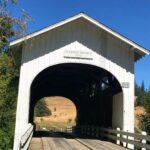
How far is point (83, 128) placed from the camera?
1529 inches

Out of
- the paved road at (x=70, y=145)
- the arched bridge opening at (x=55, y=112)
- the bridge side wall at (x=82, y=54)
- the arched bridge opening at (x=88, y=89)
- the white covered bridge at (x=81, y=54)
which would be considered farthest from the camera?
the arched bridge opening at (x=55, y=112)

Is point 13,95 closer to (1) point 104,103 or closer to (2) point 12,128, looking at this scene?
(2) point 12,128

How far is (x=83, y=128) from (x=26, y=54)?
16.4 meters

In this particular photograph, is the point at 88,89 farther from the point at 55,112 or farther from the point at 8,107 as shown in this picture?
the point at 55,112

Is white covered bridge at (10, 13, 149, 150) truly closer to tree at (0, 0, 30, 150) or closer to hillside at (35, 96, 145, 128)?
tree at (0, 0, 30, 150)

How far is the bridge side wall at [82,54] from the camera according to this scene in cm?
2366

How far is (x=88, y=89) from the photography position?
118 feet

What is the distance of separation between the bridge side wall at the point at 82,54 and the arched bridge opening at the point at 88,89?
97cm

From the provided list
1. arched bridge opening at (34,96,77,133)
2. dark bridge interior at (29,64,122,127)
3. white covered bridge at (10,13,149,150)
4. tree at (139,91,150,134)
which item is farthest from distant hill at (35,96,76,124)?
white covered bridge at (10,13,149,150)

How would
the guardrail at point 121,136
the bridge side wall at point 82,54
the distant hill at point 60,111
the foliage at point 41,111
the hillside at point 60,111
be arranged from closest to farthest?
the guardrail at point 121,136, the bridge side wall at point 82,54, the hillside at point 60,111, the distant hill at point 60,111, the foliage at point 41,111

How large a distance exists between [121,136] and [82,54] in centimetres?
467

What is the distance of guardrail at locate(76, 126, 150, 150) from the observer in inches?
721

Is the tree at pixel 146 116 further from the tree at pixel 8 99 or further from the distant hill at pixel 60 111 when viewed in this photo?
the distant hill at pixel 60 111

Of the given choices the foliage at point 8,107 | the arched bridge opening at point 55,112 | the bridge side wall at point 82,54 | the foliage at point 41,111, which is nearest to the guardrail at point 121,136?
the bridge side wall at point 82,54
